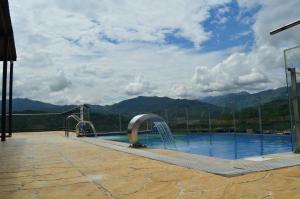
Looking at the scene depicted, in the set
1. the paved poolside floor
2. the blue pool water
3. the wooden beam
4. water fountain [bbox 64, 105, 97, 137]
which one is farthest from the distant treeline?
the paved poolside floor

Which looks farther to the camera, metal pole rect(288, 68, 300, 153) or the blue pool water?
the blue pool water

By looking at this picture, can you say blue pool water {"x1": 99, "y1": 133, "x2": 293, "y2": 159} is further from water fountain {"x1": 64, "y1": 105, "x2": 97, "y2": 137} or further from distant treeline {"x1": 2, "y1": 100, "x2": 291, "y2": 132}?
water fountain {"x1": 64, "y1": 105, "x2": 97, "y2": 137}

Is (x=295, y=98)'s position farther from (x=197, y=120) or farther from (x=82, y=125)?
(x=197, y=120)

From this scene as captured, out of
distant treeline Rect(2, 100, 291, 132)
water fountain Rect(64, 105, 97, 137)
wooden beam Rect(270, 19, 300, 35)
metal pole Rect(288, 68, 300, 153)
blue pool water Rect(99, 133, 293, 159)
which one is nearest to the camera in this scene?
wooden beam Rect(270, 19, 300, 35)

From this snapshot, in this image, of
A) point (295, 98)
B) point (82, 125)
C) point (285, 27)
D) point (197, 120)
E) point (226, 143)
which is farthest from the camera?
point (197, 120)

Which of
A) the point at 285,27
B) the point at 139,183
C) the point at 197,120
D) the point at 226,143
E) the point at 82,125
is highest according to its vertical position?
the point at 285,27

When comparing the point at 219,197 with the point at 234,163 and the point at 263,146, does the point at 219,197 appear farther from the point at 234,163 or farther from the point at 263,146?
Result: the point at 263,146

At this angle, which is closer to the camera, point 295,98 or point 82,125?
point 295,98

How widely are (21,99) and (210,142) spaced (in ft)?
319

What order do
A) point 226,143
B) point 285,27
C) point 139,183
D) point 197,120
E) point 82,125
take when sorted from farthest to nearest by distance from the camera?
point 197,120 < point 82,125 < point 226,143 < point 285,27 < point 139,183

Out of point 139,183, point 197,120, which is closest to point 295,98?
point 139,183

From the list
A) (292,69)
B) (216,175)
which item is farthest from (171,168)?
(292,69)

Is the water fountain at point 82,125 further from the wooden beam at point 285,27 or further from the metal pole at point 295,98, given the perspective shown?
the wooden beam at point 285,27

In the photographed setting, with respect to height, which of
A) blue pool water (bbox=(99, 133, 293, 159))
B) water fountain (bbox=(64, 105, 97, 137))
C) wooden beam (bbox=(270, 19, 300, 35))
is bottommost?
blue pool water (bbox=(99, 133, 293, 159))
